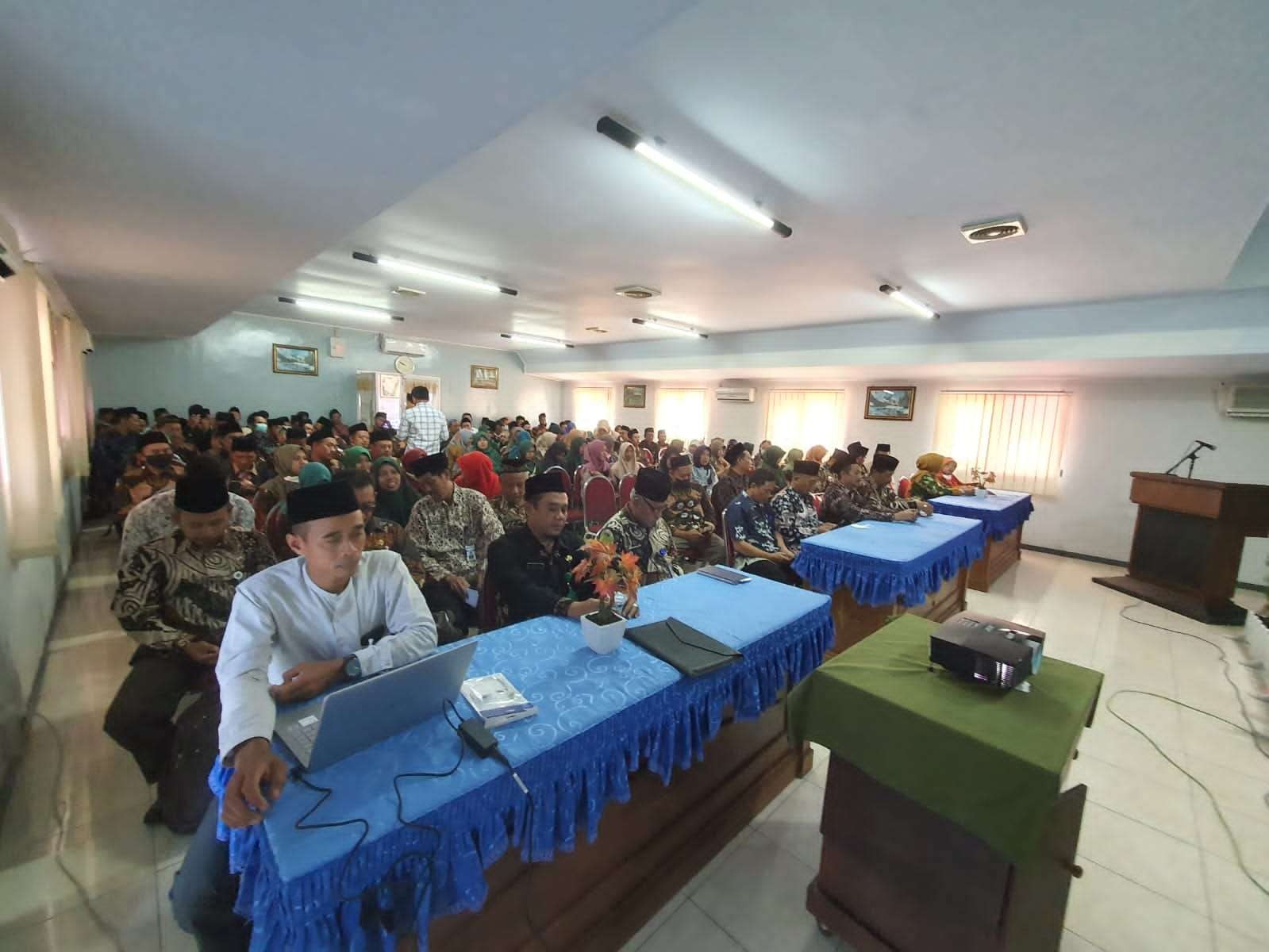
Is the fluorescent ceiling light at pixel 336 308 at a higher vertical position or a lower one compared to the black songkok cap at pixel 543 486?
higher

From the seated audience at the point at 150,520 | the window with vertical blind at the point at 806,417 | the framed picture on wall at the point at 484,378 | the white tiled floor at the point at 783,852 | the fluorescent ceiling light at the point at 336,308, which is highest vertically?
the fluorescent ceiling light at the point at 336,308

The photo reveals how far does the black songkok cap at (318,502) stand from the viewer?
1409 millimetres

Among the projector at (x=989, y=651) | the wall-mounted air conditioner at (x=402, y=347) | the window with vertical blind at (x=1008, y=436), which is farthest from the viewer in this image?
the wall-mounted air conditioner at (x=402, y=347)

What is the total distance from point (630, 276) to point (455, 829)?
5.08 m

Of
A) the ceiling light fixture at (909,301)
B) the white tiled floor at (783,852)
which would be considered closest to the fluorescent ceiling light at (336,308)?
the white tiled floor at (783,852)

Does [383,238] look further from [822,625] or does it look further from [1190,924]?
[1190,924]

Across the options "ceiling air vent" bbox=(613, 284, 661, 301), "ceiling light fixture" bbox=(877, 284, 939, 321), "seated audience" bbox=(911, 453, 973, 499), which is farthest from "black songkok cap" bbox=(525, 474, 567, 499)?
"seated audience" bbox=(911, 453, 973, 499)

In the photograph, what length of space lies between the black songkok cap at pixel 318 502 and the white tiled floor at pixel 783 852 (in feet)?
4.84

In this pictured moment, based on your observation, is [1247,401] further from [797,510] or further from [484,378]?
[484,378]

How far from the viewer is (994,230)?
3.40m

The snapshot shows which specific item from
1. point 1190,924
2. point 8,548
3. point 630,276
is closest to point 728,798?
point 1190,924

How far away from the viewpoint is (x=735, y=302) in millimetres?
6156

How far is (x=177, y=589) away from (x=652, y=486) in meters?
2.12

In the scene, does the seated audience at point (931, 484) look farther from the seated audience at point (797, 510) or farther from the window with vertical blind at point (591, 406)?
the window with vertical blind at point (591, 406)
